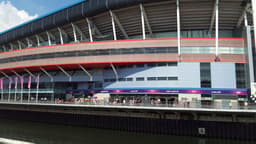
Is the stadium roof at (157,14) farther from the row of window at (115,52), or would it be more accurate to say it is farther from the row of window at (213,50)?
the row of window at (115,52)

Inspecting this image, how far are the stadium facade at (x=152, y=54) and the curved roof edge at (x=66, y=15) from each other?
22 cm

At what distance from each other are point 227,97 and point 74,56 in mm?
29712

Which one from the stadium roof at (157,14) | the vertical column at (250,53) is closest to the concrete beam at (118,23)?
the stadium roof at (157,14)

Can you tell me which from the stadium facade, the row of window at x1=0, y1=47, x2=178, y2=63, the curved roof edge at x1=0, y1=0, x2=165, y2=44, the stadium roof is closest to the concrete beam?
the stadium facade

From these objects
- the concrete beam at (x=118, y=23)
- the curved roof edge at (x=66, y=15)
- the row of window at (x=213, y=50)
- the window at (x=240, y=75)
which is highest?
the curved roof edge at (x=66, y=15)

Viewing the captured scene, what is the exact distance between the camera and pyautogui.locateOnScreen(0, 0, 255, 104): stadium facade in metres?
32.3

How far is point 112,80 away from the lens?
37.1 m

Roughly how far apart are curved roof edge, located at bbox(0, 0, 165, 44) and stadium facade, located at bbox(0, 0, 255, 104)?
22 cm

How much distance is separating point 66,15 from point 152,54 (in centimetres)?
2337

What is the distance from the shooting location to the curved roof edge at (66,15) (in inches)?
1421

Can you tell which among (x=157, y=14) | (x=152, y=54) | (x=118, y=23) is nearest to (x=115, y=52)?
(x=152, y=54)

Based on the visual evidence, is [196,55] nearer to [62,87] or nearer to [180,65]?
[180,65]

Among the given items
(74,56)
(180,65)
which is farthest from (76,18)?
(180,65)

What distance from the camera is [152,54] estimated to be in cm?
3372
